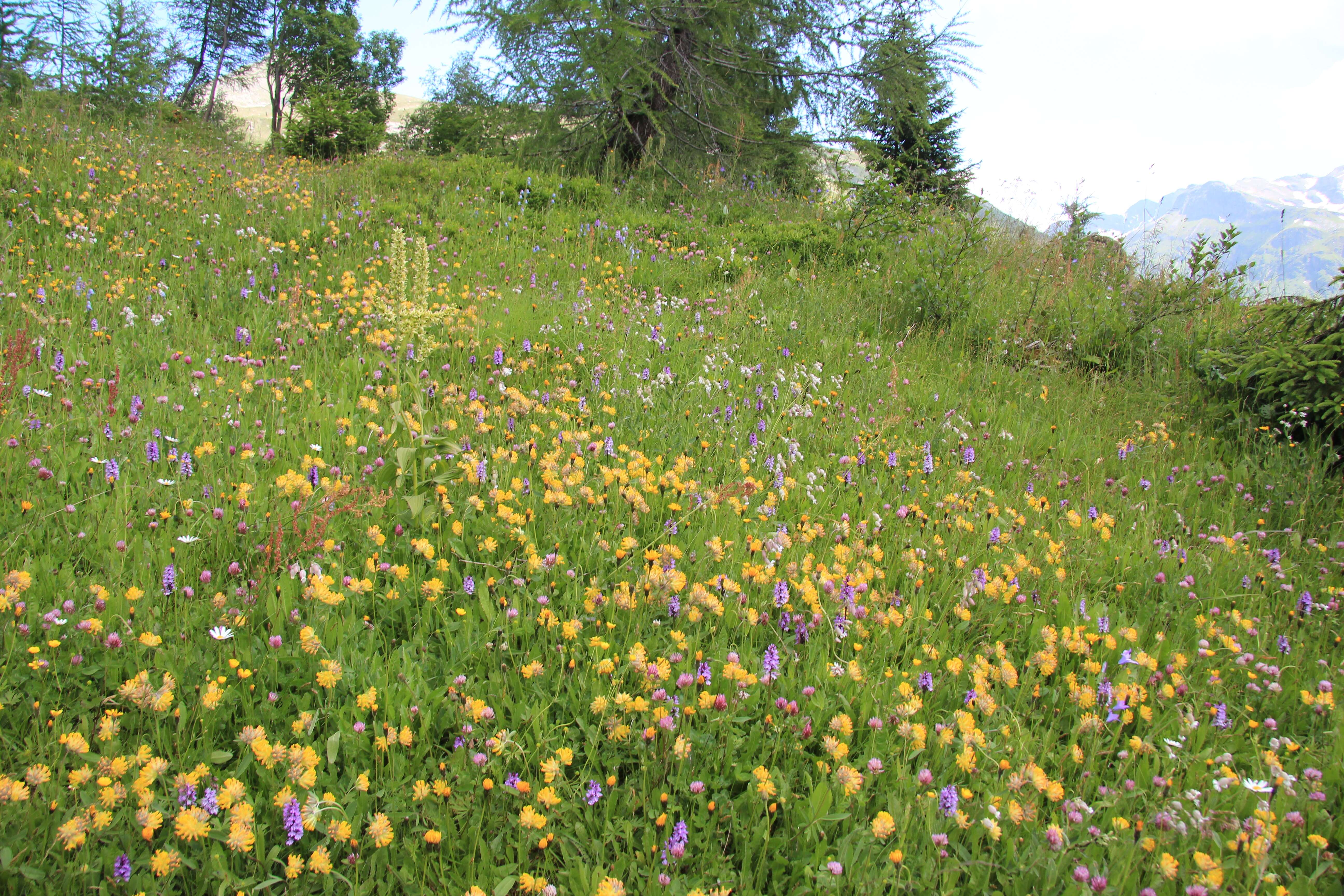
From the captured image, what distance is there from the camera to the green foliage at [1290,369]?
430 cm

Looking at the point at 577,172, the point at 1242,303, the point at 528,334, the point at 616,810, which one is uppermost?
the point at 577,172

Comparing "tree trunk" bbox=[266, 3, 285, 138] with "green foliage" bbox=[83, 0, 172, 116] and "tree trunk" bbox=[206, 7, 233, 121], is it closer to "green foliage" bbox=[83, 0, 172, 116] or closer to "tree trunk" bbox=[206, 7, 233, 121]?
"tree trunk" bbox=[206, 7, 233, 121]

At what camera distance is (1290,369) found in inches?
176

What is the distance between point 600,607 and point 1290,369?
4942mm

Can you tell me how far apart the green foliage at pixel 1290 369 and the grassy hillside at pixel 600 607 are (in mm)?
228

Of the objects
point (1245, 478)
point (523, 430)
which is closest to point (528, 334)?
point (523, 430)

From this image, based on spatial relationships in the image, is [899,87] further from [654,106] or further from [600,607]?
[600,607]

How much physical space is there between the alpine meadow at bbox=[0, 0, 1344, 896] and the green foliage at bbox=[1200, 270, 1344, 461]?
4cm

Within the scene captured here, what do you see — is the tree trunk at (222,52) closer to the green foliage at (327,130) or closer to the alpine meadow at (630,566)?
the green foliage at (327,130)

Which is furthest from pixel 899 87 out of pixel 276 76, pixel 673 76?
pixel 276 76

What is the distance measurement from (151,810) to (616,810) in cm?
110

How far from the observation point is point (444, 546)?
261cm

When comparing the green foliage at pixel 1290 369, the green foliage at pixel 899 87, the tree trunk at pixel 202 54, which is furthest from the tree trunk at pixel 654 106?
the tree trunk at pixel 202 54

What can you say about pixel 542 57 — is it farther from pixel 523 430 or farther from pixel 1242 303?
pixel 1242 303
